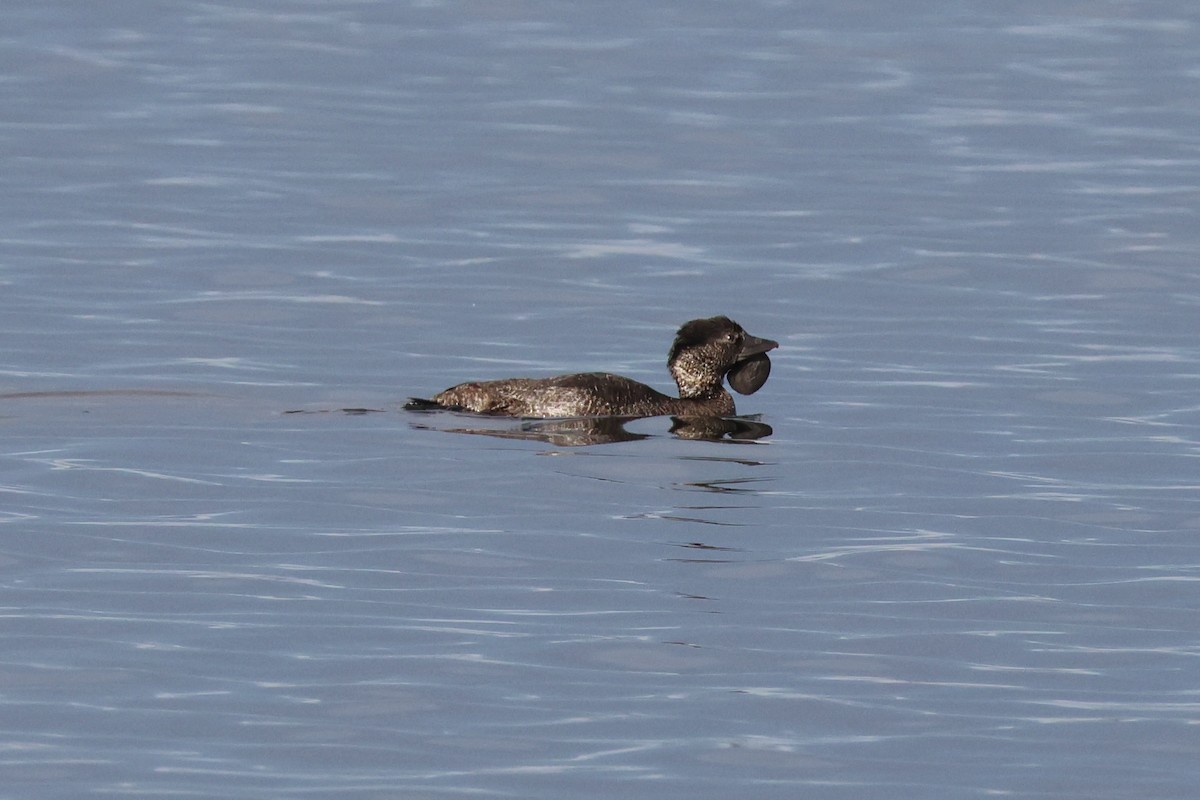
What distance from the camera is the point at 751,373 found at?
61.1 ft

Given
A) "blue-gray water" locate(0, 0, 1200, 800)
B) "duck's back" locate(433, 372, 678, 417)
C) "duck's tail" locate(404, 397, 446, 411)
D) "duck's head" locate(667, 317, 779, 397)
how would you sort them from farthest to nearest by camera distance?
"duck's head" locate(667, 317, 779, 397), "duck's tail" locate(404, 397, 446, 411), "duck's back" locate(433, 372, 678, 417), "blue-gray water" locate(0, 0, 1200, 800)

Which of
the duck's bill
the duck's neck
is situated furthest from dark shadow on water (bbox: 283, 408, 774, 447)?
the duck's bill

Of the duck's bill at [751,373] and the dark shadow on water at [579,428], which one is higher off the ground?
the duck's bill at [751,373]

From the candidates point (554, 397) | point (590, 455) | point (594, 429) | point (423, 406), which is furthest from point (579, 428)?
point (423, 406)

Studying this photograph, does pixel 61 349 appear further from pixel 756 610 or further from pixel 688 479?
pixel 756 610

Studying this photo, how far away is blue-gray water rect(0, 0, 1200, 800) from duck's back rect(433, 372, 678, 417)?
0.28 meters

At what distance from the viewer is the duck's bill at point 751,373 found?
18.6m

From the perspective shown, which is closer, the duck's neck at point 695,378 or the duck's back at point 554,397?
the duck's back at point 554,397

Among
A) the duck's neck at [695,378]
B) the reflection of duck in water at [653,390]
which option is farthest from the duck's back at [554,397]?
the duck's neck at [695,378]

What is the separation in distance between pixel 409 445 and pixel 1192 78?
31.9 metres

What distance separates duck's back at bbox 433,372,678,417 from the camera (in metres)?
17.3

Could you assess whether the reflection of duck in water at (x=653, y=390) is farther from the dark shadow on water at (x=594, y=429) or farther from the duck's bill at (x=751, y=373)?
the dark shadow on water at (x=594, y=429)

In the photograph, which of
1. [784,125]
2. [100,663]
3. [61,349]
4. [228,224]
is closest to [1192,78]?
[784,125]

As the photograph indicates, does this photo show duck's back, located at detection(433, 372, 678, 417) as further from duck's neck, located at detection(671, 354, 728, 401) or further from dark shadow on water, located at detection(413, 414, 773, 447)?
duck's neck, located at detection(671, 354, 728, 401)
